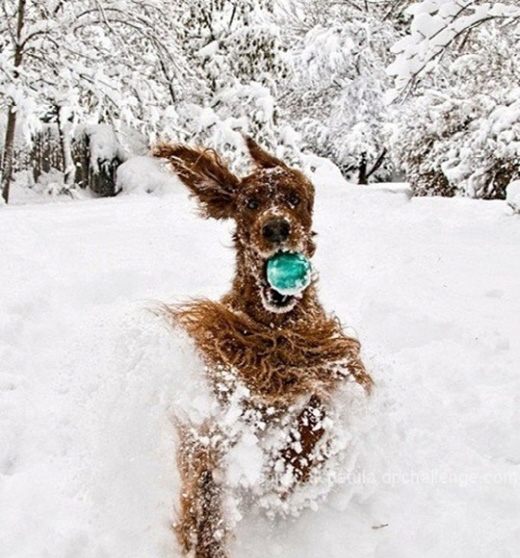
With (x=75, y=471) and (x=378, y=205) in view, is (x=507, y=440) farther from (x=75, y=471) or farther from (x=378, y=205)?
(x=378, y=205)

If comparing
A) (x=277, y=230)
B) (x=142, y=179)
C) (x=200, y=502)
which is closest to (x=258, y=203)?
(x=277, y=230)

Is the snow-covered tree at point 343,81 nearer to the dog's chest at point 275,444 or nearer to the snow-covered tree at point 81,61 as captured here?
Answer: the snow-covered tree at point 81,61

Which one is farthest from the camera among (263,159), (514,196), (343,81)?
(343,81)

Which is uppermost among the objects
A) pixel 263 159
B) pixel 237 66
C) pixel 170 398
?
pixel 237 66

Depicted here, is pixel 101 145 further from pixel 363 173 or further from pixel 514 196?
pixel 363 173

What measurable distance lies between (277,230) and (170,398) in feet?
3.23

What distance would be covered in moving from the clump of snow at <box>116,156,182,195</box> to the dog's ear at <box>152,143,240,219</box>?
31.2ft

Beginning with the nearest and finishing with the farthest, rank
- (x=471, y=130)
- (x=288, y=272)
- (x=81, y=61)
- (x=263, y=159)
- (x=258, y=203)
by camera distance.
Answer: (x=288, y=272), (x=258, y=203), (x=263, y=159), (x=81, y=61), (x=471, y=130)

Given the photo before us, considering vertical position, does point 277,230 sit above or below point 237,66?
below

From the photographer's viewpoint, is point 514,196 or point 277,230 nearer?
point 277,230

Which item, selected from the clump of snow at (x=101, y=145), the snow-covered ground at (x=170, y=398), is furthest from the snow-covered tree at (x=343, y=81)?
the snow-covered ground at (x=170, y=398)

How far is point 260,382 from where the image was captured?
257 cm

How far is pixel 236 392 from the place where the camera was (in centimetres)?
254

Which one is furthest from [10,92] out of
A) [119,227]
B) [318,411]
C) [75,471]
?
[318,411]
